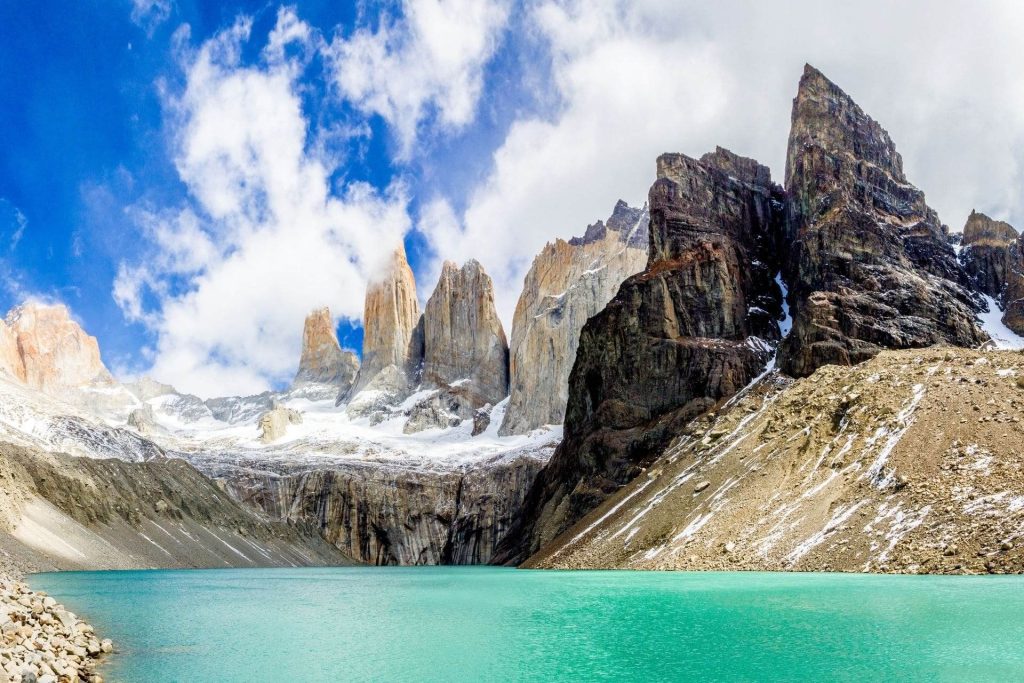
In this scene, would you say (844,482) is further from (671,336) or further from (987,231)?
(987,231)

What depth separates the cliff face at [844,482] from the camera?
48.1 metres

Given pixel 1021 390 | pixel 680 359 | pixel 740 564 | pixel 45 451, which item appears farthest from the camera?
pixel 45 451

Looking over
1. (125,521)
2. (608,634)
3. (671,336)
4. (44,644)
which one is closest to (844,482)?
(608,634)

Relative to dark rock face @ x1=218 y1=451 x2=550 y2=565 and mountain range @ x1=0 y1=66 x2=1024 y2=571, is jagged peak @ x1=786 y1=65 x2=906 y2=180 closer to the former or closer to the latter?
mountain range @ x1=0 y1=66 x2=1024 y2=571

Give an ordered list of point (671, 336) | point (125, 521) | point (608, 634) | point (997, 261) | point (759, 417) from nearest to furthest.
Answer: point (608, 634) < point (759, 417) < point (671, 336) < point (125, 521) < point (997, 261)

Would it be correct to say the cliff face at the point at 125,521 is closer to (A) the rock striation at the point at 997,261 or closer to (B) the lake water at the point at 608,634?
(B) the lake water at the point at 608,634

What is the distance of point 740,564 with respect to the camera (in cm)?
5638

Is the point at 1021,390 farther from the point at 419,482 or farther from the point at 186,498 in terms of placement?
the point at 419,482

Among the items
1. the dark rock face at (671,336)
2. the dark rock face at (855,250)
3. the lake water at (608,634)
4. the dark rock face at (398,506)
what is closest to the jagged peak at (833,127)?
the dark rock face at (855,250)

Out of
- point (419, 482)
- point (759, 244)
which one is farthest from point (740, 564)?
point (419, 482)

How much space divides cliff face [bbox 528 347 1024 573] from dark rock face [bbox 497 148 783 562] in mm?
8221

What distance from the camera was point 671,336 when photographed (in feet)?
330

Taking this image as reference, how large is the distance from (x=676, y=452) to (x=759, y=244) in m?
44.6

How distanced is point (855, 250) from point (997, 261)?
22.5 metres
